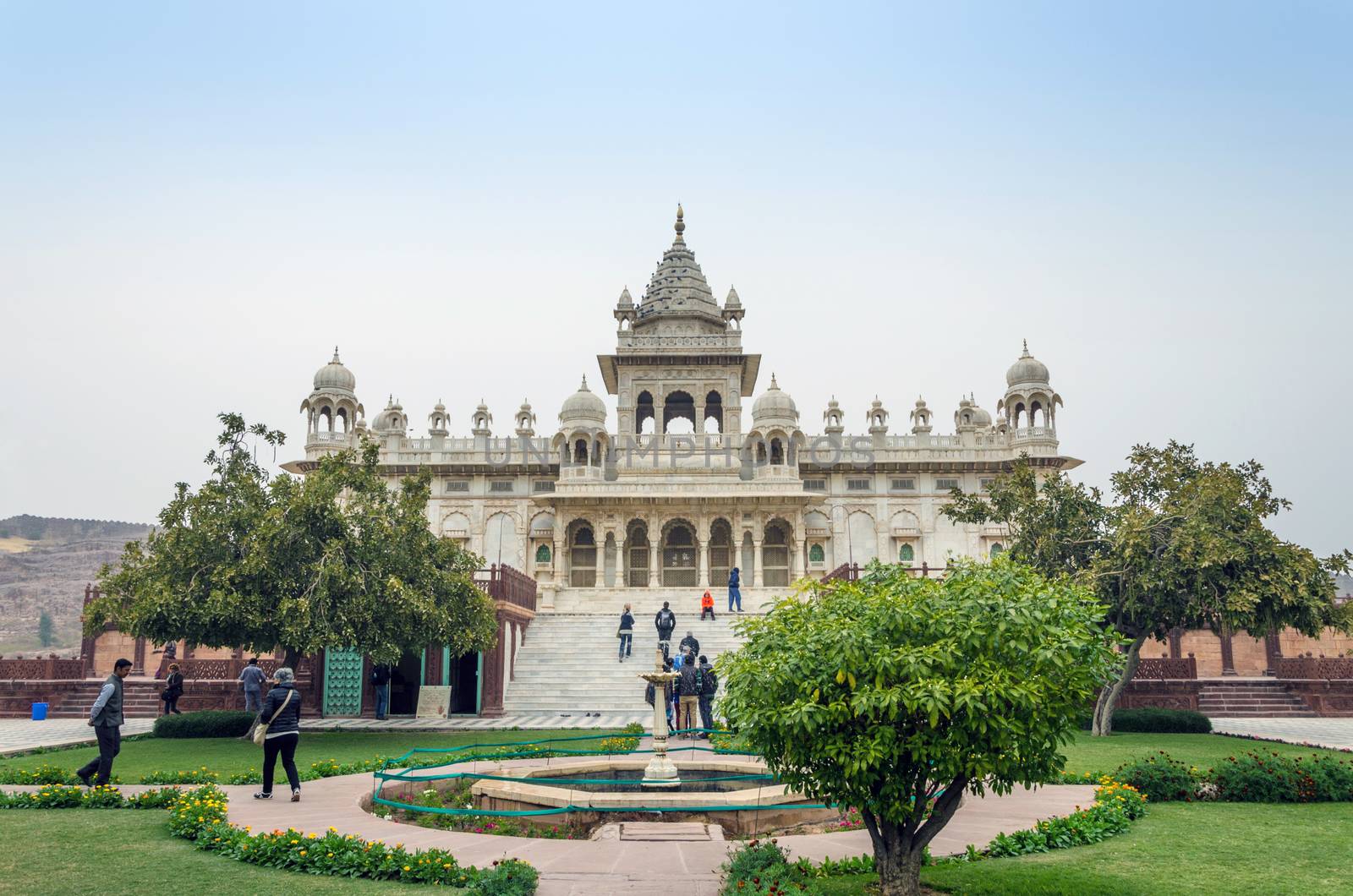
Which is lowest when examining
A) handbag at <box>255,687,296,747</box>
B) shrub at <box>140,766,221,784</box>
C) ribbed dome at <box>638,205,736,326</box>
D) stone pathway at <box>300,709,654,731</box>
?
stone pathway at <box>300,709,654,731</box>

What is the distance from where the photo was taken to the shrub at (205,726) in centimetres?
1917

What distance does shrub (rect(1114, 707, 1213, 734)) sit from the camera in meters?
20.5

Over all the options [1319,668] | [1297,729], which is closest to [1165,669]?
Result: [1297,729]

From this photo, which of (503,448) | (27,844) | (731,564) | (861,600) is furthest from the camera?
(503,448)

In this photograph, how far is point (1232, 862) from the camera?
8.30 m

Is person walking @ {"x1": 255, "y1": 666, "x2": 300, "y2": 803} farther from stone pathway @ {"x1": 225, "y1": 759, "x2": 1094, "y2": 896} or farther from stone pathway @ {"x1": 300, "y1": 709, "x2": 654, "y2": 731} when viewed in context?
stone pathway @ {"x1": 300, "y1": 709, "x2": 654, "y2": 731}

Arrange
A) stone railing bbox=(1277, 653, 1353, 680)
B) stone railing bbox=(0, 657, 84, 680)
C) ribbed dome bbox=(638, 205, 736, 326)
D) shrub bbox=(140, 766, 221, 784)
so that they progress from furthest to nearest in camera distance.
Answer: ribbed dome bbox=(638, 205, 736, 326) < stone railing bbox=(0, 657, 84, 680) < stone railing bbox=(1277, 653, 1353, 680) < shrub bbox=(140, 766, 221, 784)

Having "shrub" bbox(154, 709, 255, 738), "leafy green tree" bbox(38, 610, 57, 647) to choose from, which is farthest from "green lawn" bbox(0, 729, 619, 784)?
"leafy green tree" bbox(38, 610, 57, 647)

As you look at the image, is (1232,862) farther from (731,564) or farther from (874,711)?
(731,564)

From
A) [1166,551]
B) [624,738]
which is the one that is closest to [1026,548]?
[1166,551]

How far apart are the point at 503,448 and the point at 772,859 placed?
42167mm

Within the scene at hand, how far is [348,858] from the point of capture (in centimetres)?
795

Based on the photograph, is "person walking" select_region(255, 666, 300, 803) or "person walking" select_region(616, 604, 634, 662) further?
"person walking" select_region(616, 604, 634, 662)

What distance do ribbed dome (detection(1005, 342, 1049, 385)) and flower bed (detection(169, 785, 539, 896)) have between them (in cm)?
4410
